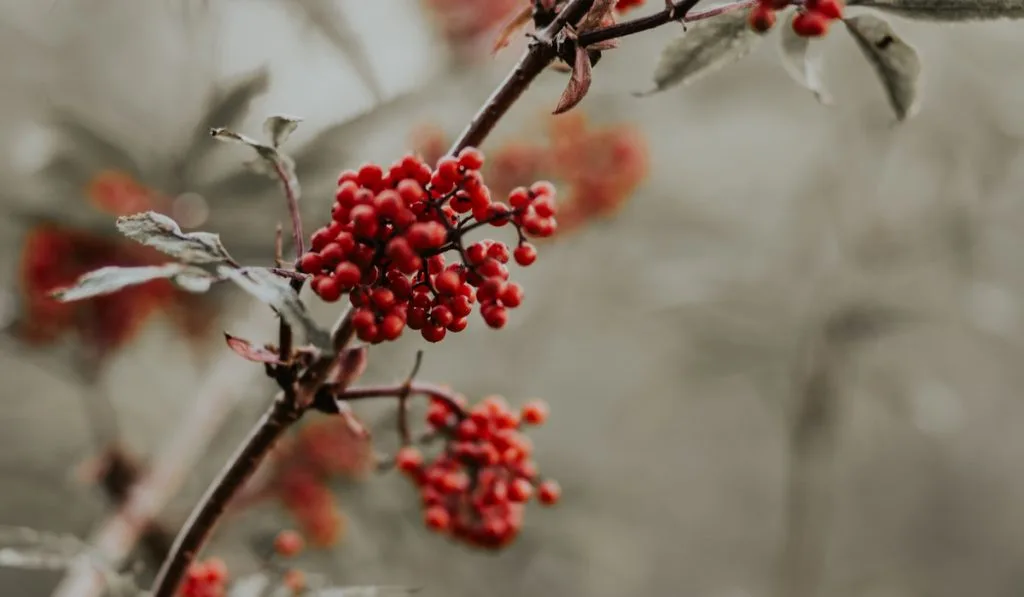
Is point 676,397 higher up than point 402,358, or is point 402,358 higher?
point 402,358

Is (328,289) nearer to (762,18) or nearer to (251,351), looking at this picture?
(251,351)

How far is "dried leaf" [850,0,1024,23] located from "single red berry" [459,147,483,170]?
1.01 ft

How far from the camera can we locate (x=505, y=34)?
1.96 feet

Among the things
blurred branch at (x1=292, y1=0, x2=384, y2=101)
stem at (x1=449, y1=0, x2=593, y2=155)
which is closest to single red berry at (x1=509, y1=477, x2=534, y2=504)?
stem at (x1=449, y1=0, x2=593, y2=155)

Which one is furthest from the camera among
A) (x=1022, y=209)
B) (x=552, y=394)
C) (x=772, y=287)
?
(x=552, y=394)

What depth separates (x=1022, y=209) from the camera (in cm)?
234

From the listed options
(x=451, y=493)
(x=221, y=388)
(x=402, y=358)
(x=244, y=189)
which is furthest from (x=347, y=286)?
(x=402, y=358)

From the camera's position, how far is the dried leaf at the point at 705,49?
2.03ft

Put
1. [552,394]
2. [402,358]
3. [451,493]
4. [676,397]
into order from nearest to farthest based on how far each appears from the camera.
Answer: [451,493]
[402,358]
[676,397]
[552,394]

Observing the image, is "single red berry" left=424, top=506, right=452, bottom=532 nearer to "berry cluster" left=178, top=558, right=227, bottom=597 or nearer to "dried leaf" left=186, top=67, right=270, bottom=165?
"berry cluster" left=178, top=558, right=227, bottom=597

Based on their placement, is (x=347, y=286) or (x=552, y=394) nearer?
→ (x=347, y=286)

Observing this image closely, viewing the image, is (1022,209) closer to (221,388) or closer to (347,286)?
(221,388)

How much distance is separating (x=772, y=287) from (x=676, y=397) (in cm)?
83

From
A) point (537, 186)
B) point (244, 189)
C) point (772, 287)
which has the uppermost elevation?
point (537, 186)
